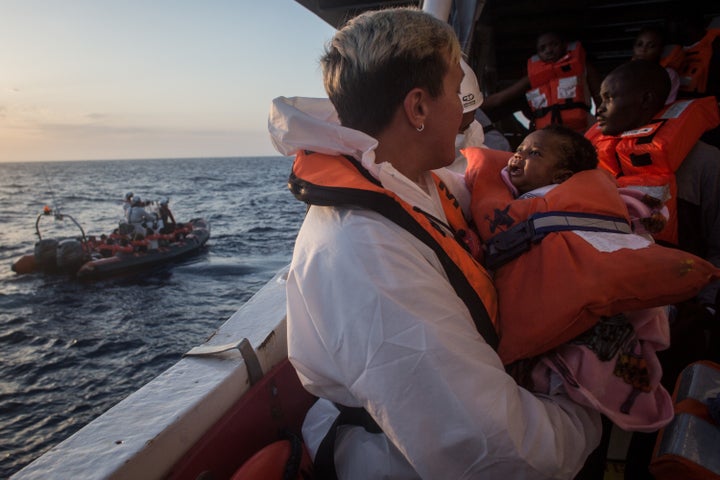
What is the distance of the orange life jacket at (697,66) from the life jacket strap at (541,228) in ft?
9.94

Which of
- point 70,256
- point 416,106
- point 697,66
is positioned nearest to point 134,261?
point 70,256

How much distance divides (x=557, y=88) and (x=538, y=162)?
3.73m

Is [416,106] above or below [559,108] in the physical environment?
below

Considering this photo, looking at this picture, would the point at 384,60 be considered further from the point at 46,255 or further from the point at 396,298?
the point at 46,255

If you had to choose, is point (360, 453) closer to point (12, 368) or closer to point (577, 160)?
point (577, 160)

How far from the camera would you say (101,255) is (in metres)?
18.5

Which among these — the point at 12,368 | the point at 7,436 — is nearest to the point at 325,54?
the point at 7,436

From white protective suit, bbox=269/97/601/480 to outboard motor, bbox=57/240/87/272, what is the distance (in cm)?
1994

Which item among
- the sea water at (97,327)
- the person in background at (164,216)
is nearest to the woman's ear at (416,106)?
the sea water at (97,327)

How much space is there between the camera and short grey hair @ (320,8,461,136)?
125cm

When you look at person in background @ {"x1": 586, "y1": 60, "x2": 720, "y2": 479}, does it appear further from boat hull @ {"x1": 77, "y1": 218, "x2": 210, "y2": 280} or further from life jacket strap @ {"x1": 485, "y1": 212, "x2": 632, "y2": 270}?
boat hull @ {"x1": 77, "y1": 218, "x2": 210, "y2": 280}

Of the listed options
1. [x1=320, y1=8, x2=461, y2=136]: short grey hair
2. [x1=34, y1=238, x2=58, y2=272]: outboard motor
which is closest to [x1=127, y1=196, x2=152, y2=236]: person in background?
[x1=34, y1=238, x2=58, y2=272]: outboard motor

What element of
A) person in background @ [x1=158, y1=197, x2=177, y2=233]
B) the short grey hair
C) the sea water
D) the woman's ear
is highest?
the short grey hair

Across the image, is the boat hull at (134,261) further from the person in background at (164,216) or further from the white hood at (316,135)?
the white hood at (316,135)
